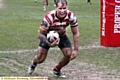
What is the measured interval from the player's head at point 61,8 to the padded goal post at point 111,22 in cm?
A: 546

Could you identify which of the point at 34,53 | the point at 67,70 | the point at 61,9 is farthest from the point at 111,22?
the point at 61,9

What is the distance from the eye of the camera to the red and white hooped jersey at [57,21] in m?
8.05

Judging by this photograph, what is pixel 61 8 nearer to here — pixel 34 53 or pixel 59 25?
pixel 59 25

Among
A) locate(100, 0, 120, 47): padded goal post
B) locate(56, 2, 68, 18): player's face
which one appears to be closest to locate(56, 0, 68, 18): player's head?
locate(56, 2, 68, 18): player's face

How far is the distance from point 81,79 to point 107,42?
4932 millimetres

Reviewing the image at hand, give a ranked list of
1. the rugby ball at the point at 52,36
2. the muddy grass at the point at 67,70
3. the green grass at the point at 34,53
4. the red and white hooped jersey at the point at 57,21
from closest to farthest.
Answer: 1. the rugby ball at the point at 52,36
2. the red and white hooped jersey at the point at 57,21
3. the muddy grass at the point at 67,70
4. the green grass at the point at 34,53

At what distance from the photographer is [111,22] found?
13406 mm

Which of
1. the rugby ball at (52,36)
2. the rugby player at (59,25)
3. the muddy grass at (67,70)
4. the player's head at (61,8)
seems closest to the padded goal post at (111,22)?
the muddy grass at (67,70)

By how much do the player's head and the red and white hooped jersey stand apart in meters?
0.10

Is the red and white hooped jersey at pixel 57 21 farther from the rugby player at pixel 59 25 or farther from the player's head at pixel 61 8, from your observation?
the player's head at pixel 61 8

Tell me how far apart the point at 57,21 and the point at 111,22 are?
5574mm

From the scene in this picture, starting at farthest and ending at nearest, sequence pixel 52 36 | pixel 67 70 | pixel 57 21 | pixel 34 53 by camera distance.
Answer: pixel 34 53, pixel 67 70, pixel 57 21, pixel 52 36


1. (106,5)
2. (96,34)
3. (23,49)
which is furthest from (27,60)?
(96,34)

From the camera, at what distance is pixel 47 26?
26.5 feet
